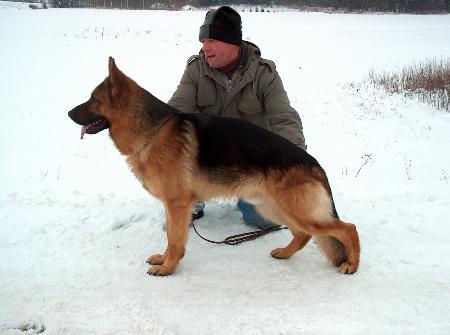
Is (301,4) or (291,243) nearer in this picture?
(291,243)

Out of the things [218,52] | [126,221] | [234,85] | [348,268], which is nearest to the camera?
[348,268]

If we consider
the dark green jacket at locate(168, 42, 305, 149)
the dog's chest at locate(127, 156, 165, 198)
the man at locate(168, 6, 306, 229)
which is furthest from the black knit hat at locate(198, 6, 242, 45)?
the dog's chest at locate(127, 156, 165, 198)

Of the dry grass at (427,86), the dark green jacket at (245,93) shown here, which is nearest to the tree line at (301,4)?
the dry grass at (427,86)

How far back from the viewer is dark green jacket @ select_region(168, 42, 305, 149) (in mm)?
4211

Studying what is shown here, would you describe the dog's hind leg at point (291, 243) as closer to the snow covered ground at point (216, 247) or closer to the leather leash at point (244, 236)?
the snow covered ground at point (216, 247)

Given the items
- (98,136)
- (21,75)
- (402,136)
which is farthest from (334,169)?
(21,75)

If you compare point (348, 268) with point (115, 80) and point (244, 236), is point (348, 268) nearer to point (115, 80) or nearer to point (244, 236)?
point (244, 236)

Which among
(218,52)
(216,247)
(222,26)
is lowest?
(216,247)

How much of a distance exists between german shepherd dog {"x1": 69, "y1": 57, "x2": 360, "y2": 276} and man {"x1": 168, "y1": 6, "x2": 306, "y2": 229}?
884 mm

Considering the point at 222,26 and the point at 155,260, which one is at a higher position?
the point at 222,26

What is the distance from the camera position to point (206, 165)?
331 centimetres

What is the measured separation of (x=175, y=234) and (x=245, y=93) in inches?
71.8

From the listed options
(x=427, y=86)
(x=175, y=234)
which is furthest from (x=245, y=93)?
(x=427, y=86)

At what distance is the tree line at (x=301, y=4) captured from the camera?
5366cm
